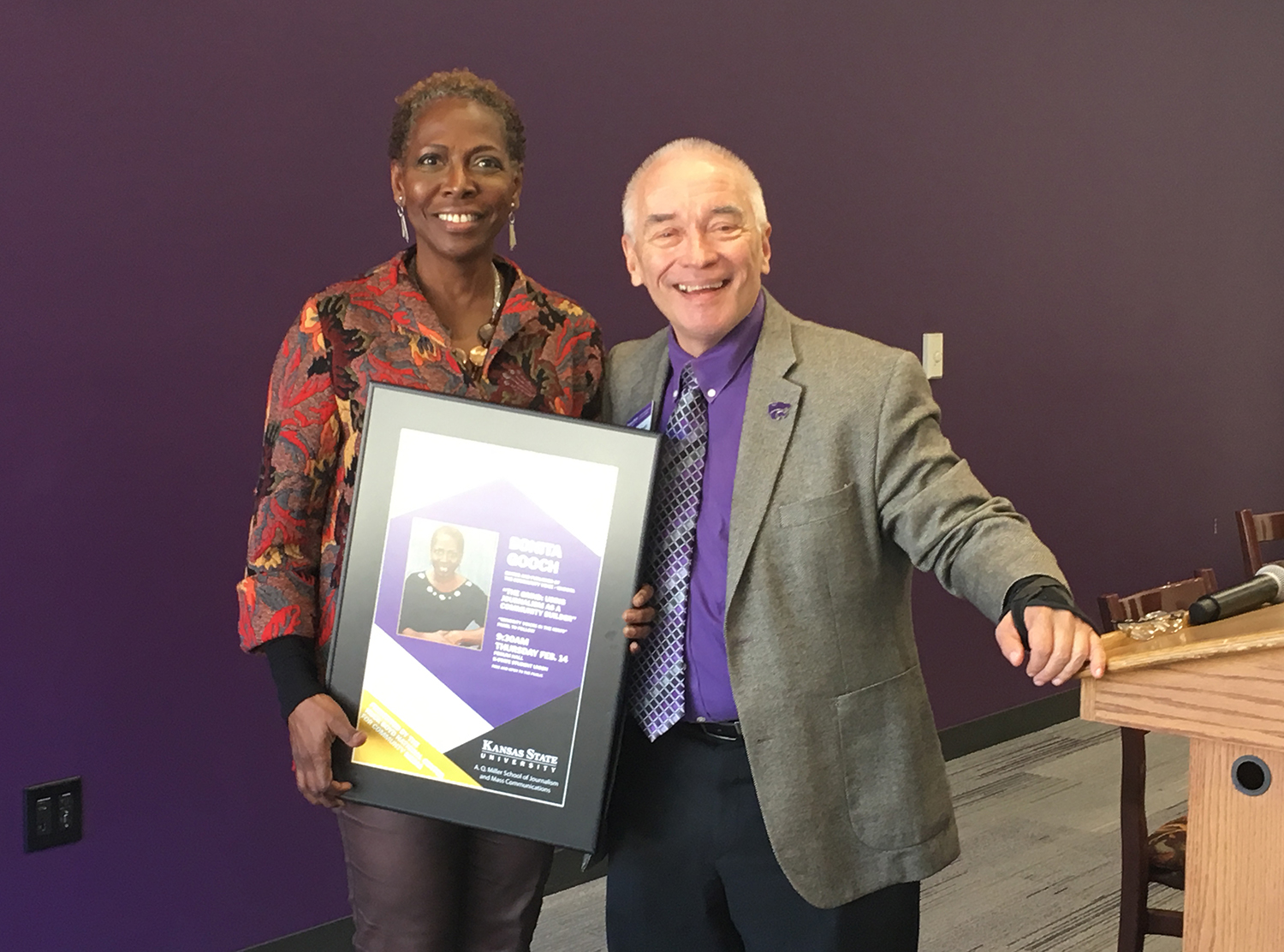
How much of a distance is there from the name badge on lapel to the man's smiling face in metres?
0.13

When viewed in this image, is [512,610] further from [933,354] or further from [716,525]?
[933,354]

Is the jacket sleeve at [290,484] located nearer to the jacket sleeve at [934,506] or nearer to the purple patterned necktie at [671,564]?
the purple patterned necktie at [671,564]

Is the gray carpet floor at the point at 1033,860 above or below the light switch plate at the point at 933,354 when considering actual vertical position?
below

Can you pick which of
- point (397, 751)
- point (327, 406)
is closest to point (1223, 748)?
point (397, 751)

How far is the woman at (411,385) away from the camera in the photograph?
1696 mm

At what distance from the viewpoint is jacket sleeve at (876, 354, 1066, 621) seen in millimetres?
1500

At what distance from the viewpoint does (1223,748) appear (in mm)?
1209

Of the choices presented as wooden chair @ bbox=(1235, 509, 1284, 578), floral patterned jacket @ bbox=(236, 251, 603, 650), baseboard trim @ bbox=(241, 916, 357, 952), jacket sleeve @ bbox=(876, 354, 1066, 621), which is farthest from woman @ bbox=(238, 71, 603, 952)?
wooden chair @ bbox=(1235, 509, 1284, 578)

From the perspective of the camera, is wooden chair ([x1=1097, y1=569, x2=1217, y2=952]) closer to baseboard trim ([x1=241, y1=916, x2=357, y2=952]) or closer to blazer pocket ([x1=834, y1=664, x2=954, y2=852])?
blazer pocket ([x1=834, y1=664, x2=954, y2=852])

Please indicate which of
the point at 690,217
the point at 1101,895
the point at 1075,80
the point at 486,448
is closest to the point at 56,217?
the point at 486,448

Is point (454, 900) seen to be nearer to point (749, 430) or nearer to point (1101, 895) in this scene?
point (749, 430)

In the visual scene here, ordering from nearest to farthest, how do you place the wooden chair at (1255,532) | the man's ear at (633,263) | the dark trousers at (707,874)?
the dark trousers at (707,874) < the man's ear at (633,263) < the wooden chair at (1255,532)

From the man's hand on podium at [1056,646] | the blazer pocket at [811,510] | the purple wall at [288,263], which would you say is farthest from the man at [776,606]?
the purple wall at [288,263]

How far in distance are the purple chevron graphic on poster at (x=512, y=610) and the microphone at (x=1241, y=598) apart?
2.43 feet
